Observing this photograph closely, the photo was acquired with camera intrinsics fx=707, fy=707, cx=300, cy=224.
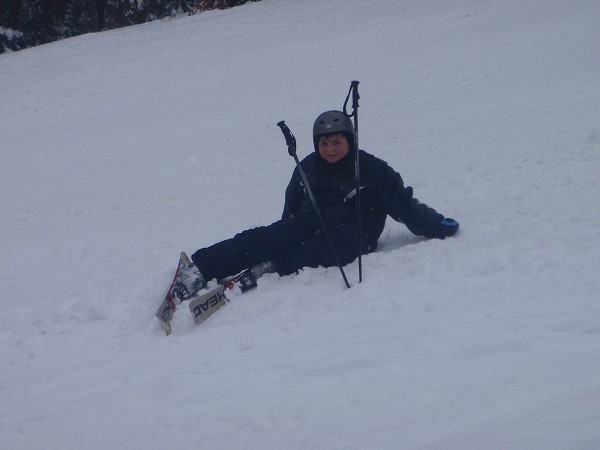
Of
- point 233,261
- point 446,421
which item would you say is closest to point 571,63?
point 233,261

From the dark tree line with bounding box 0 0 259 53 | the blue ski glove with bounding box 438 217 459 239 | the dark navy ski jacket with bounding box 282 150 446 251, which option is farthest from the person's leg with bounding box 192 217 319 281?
the dark tree line with bounding box 0 0 259 53

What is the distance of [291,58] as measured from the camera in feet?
43.0

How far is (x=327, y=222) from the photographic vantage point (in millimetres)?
5066

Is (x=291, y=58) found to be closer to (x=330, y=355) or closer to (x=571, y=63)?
(x=571, y=63)

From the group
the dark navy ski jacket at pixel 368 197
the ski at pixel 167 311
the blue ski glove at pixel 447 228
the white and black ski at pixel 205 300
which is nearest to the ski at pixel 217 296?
the white and black ski at pixel 205 300

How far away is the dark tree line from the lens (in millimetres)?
19781

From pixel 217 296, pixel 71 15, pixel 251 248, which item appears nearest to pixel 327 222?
pixel 251 248

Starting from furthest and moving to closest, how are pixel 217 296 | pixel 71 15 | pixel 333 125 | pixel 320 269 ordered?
pixel 71 15 < pixel 333 125 < pixel 320 269 < pixel 217 296

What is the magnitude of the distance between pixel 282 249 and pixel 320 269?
12.4 inches

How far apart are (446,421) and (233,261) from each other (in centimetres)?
244

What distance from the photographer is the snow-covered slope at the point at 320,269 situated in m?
3.11

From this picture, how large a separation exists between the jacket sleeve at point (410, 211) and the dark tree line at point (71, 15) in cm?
1637

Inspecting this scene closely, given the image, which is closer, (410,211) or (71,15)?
(410,211)

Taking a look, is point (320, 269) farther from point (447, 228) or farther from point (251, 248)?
point (447, 228)
